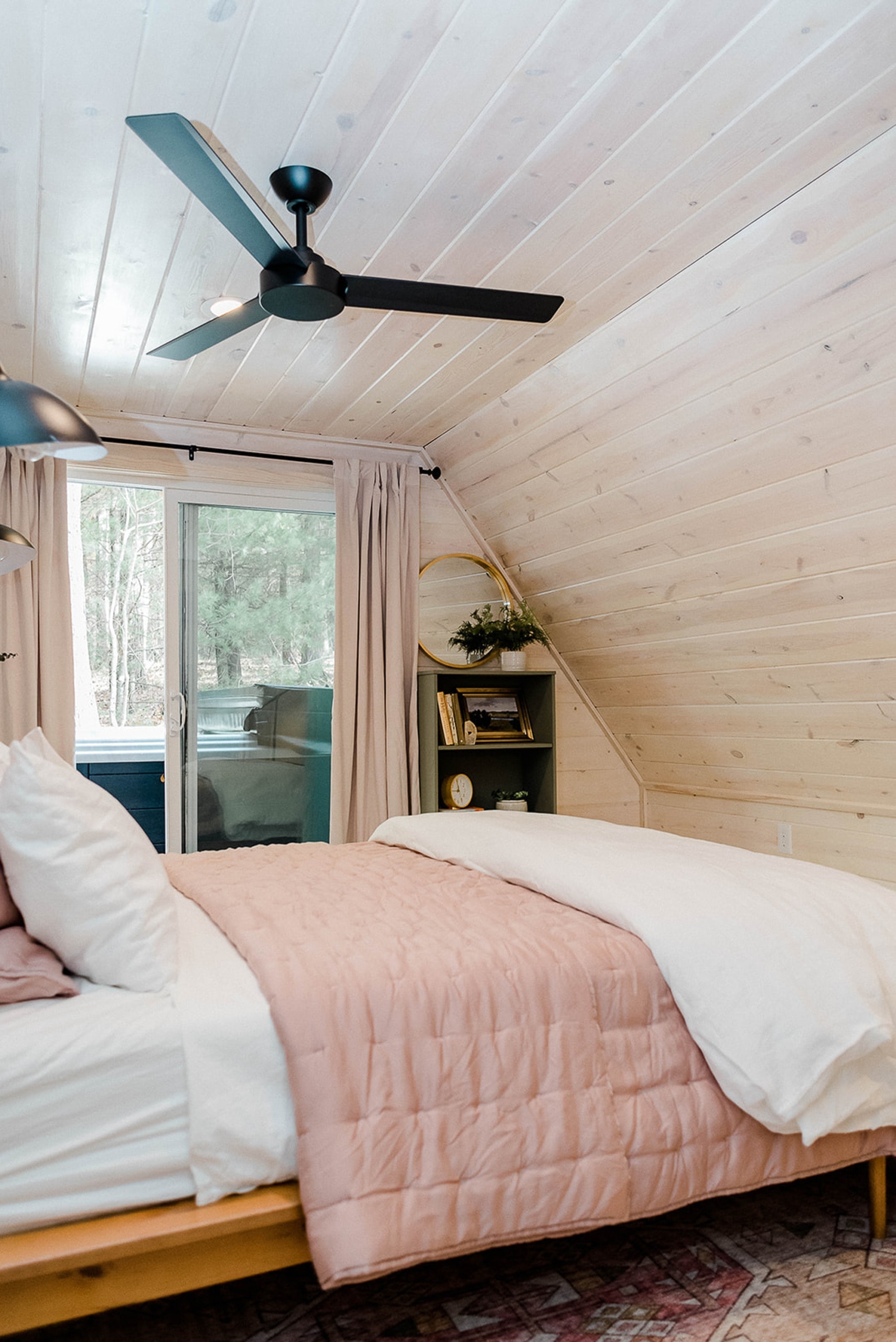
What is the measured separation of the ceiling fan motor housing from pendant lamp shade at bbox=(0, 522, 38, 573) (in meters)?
0.75

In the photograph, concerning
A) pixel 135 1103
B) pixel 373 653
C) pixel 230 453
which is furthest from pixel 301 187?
pixel 373 653

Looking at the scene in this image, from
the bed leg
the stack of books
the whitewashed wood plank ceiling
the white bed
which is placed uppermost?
the whitewashed wood plank ceiling

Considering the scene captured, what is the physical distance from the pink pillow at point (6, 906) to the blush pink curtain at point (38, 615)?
211 cm

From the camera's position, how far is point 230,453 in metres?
4.07

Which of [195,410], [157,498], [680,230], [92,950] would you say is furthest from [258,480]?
[92,950]

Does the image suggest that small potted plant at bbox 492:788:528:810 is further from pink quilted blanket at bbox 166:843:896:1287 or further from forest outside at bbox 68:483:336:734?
pink quilted blanket at bbox 166:843:896:1287

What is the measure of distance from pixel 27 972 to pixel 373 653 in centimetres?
278

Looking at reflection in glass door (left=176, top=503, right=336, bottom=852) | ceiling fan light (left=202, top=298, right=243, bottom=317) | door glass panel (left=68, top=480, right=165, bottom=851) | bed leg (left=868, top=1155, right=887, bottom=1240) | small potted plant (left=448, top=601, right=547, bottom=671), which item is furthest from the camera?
door glass panel (left=68, top=480, right=165, bottom=851)

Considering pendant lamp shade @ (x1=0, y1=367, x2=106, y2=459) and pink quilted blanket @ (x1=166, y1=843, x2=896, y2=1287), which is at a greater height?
pendant lamp shade @ (x1=0, y1=367, x2=106, y2=459)

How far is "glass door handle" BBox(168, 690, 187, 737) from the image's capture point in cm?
397

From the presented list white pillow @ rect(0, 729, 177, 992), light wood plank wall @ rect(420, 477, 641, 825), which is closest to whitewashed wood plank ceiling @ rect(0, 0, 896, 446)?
white pillow @ rect(0, 729, 177, 992)

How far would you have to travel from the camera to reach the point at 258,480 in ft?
13.6

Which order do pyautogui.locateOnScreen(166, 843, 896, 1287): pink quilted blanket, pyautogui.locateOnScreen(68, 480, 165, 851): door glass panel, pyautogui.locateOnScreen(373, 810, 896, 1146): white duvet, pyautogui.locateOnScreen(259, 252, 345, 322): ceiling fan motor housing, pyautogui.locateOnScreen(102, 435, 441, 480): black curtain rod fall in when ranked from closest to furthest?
pyautogui.locateOnScreen(166, 843, 896, 1287): pink quilted blanket < pyautogui.locateOnScreen(373, 810, 896, 1146): white duvet < pyautogui.locateOnScreen(259, 252, 345, 322): ceiling fan motor housing < pyautogui.locateOnScreen(102, 435, 441, 480): black curtain rod < pyautogui.locateOnScreen(68, 480, 165, 851): door glass panel

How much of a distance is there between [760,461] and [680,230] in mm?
734
